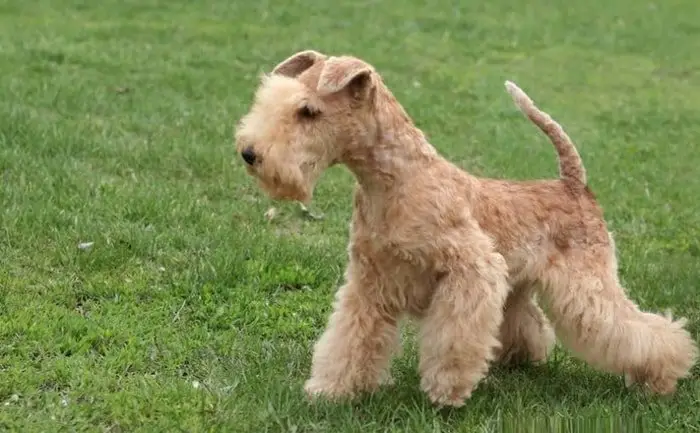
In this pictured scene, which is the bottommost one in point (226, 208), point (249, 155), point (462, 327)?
point (226, 208)

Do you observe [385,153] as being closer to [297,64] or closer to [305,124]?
[305,124]

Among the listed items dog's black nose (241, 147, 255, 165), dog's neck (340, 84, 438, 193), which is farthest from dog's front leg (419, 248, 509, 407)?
dog's black nose (241, 147, 255, 165)

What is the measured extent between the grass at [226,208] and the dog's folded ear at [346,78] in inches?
52.9

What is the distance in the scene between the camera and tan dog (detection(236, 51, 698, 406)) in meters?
3.82

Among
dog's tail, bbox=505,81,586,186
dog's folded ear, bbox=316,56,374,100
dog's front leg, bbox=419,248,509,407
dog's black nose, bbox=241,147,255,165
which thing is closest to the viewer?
dog's black nose, bbox=241,147,255,165

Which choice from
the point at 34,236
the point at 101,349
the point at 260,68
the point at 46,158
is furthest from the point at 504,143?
the point at 101,349

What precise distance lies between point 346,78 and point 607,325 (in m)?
1.71

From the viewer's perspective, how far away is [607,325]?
14.5 feet

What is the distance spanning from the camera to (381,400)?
13.9 feet

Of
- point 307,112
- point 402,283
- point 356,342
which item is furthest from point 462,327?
point 307,112

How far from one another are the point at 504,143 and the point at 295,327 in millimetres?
4912

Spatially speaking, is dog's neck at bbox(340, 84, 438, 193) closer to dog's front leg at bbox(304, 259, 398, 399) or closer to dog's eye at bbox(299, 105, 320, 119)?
dog's eye at bbox(299, 105, 320, 119)

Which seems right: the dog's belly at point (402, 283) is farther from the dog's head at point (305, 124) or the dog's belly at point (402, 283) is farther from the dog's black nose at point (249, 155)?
the dog's black nose at point (249, 155)

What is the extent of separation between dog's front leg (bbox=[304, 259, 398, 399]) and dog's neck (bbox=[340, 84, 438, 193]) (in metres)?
0.42
